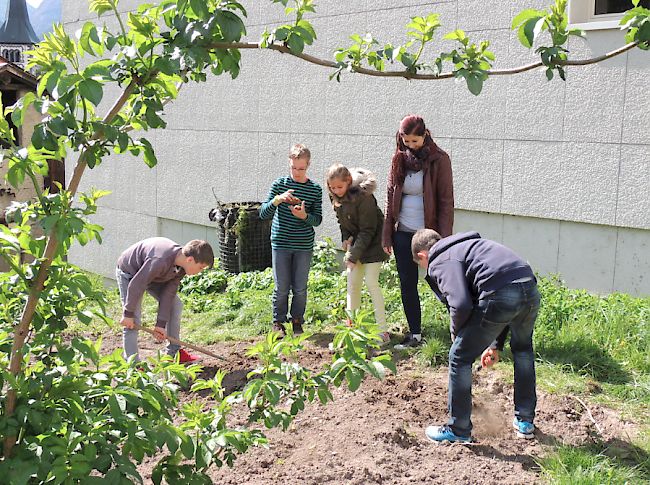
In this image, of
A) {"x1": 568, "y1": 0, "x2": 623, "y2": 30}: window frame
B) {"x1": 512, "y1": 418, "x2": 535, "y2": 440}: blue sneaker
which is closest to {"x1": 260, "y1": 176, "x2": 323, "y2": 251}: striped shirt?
{"x1": 512, "y1": 418, "x2": 535, "y2": 440}: blue sneaker

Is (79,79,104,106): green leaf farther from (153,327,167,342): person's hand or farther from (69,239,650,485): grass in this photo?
(153,327,167,342): person's hand

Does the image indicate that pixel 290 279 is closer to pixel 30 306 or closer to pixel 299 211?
pixel 299 211

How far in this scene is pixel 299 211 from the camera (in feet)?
17.8

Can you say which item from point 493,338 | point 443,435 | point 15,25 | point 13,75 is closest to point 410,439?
point 443,435

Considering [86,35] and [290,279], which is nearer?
[86,35]

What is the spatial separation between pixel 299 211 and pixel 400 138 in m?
1.07

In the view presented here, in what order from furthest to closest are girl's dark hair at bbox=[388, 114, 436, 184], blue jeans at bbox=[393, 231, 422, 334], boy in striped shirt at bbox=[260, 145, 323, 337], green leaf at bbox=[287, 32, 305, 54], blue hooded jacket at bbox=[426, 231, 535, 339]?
boy in striped shirt at bbox=[260, 145, 323, 337], blue jeans at bbox=[393, 231, 422, 334], girl's dark hair at bbox=[388, 114, 436, 184], blue hooded jacket at bbox=[426, 231, 535, 339], green leaf at bbox=[287, 32, 305, 54]

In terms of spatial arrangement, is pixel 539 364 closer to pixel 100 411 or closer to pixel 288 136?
pixel 100 411

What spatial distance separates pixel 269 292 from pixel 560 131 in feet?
11.2

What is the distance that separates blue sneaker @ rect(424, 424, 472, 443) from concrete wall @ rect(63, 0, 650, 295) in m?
2.87

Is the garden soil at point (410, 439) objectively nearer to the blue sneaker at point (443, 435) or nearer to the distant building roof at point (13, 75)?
the blue sneaker at point (443, 435)

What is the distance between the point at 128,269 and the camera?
4.88 meters

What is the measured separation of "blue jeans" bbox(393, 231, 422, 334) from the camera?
5113mm

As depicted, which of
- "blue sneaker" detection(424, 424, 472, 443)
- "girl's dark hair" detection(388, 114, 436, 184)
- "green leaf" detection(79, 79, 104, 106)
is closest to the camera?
"green leaf" detection(79, 79, 104, 106)
